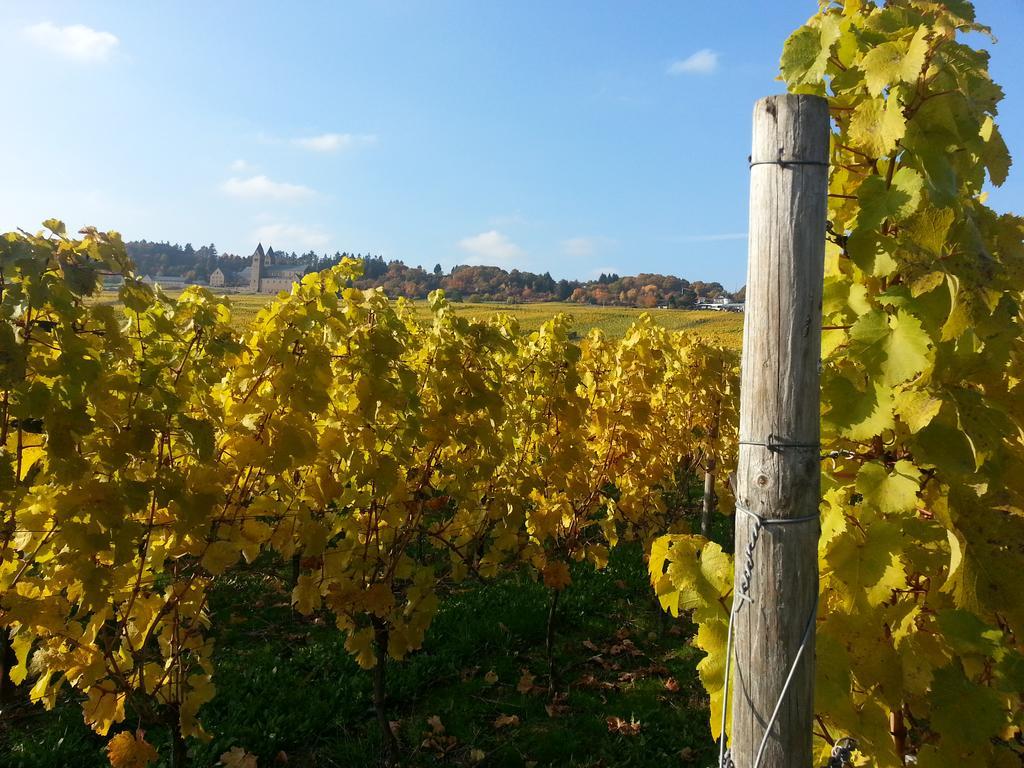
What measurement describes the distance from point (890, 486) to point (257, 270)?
10184cm

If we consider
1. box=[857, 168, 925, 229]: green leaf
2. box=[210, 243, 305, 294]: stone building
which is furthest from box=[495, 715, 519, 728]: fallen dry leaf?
box=[210, 243, 305, 294]: stone building

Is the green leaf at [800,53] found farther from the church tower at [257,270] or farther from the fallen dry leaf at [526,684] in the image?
the church tower at [257,270]

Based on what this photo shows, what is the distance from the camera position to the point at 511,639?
16.2 ft

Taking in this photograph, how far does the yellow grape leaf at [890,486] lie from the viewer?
1.43 m

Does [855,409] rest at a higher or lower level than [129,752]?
higher

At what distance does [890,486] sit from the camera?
146 cm

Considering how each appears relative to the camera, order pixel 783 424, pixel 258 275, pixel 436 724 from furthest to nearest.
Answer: pixel 258 275, pixel 436 724, pixel 783 424

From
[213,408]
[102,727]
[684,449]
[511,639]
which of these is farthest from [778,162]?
[684,449]

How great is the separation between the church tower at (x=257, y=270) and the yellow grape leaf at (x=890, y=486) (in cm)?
9138

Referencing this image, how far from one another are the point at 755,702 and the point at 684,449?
586cm

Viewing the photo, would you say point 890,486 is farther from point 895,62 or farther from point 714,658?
point 895,62

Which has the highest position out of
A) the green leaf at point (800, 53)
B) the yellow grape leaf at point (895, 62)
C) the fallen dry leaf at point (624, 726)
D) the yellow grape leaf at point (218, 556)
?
the green leaf at point (800, 53)

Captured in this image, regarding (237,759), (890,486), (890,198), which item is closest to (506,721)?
(237,759)

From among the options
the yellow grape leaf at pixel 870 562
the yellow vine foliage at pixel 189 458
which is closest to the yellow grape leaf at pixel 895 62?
the yellow grape leaf at pixel 870 562
